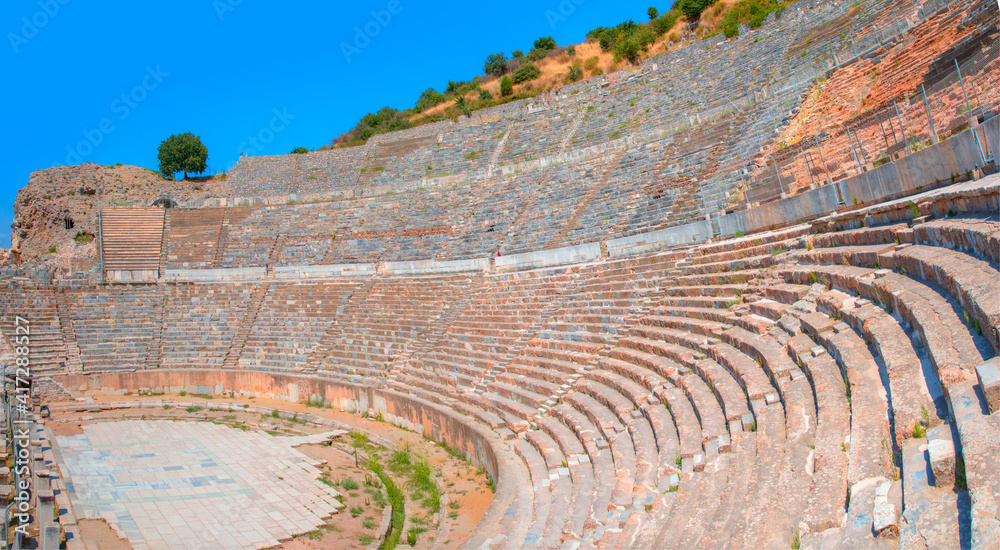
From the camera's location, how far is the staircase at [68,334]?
1828cm

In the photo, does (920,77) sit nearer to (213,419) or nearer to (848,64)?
(848,64)

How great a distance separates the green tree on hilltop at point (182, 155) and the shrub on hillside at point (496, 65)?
21553mm

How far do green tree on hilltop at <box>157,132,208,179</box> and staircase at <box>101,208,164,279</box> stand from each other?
13.2m

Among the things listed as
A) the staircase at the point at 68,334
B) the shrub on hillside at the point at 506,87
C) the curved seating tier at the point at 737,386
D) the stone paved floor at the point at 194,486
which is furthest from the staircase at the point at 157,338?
the shrub on hillside at the point at 506,87

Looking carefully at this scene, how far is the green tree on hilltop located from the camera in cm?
3806

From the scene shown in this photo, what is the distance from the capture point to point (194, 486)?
8977mm

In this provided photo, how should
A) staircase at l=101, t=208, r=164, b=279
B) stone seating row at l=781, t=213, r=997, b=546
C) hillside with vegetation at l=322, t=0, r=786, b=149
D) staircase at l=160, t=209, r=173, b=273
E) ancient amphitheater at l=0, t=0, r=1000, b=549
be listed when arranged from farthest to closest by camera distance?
hillside with vegetation at l=322, t=0, r=786, b=149, staircase at l=160, t=209, r=173, b=273, staircase at l=101, t=208, r=164, b=279, ancient amphitheater at l=0, t=0, r=1000, b=549, stone seating row at l=781, t=213, r=997, b=546

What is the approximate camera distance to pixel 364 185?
91.0 ft

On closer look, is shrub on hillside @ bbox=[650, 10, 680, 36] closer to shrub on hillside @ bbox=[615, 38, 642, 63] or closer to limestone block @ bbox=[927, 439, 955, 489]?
shrub on hillside @ bbox=[615, 38, 642, 63]

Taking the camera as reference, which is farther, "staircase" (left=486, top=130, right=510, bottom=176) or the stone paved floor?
"staircase" (left=486, top=130, right=510, bottom=176)

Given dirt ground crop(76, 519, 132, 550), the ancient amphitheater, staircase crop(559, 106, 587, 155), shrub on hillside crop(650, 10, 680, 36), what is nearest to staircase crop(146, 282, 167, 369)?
the ancient amphitheater

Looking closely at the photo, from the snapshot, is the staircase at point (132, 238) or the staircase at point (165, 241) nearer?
the staircase at point (132, 238)

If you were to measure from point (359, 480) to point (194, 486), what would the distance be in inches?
98.8

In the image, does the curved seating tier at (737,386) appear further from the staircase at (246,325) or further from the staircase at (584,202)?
the staircase at (246,325)
